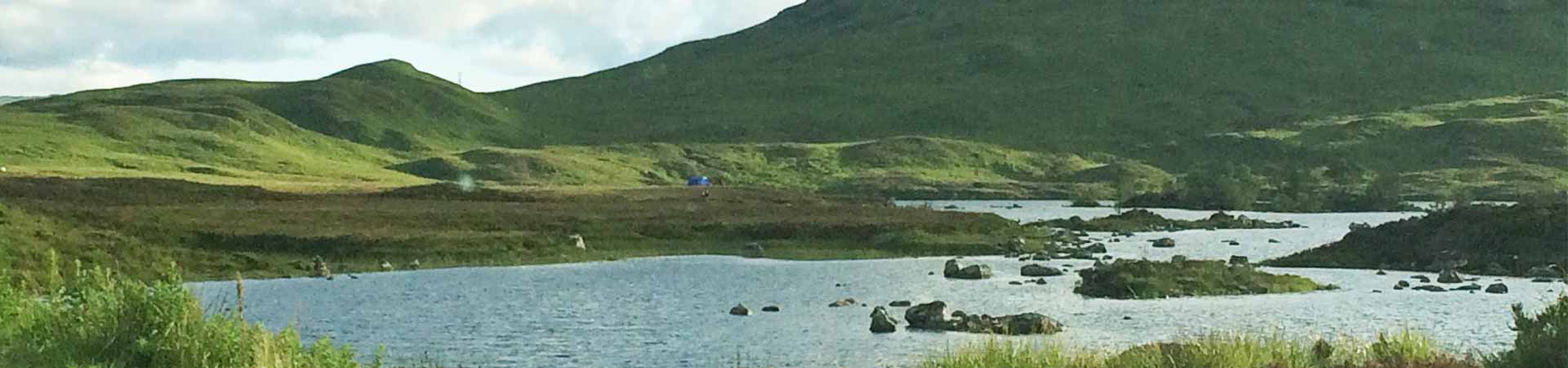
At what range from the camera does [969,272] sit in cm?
9888

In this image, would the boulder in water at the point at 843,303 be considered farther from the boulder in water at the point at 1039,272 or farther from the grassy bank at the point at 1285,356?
the grassy bank at the point at 1285,356

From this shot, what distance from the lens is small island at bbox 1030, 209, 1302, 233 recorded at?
520 ft

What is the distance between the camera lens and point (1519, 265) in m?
101

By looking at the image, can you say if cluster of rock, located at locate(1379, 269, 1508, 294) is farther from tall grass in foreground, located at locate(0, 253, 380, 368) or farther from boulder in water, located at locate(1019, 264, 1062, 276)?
tall grass in foreground, located at locate(0, 253, 380, 368)

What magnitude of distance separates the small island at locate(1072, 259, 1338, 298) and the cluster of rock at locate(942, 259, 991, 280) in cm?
714

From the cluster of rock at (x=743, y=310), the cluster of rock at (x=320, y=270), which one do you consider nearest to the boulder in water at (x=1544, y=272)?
the cluster of rock at (x=743, y=310)

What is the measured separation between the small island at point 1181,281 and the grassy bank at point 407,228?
28678 millimetres

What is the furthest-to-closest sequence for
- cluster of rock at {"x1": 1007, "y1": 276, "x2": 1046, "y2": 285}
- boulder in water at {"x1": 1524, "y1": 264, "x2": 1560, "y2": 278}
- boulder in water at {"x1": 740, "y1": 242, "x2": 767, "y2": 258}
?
boulder in water at {"x1": 740, "y1": 242, "x2": 767, "y2": 258} → boulder in water at {"x1": 1524, "y1": 264, "x2": 1560, "y2": 278} → cluster of rock at {"x1": 1007, "y1": 276, "x2": 1046, "y2": 285}

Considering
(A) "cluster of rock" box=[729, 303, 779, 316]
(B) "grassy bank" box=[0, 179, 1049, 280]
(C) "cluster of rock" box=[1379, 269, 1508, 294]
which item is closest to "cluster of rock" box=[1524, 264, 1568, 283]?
(C) "cluster of rock" box=[1379, 269, 1508, 294]

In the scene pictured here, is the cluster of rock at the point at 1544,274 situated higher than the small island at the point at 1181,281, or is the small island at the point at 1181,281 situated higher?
the cluster of rock at the point at 1544,274

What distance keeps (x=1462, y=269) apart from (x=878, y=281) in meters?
35.2

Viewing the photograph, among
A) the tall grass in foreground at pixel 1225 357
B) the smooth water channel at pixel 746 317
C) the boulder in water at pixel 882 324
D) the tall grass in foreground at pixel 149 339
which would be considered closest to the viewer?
the tall grass in foreground at pixel 149 339

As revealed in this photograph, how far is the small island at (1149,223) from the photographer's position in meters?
159

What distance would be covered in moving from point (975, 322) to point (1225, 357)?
3909cm
